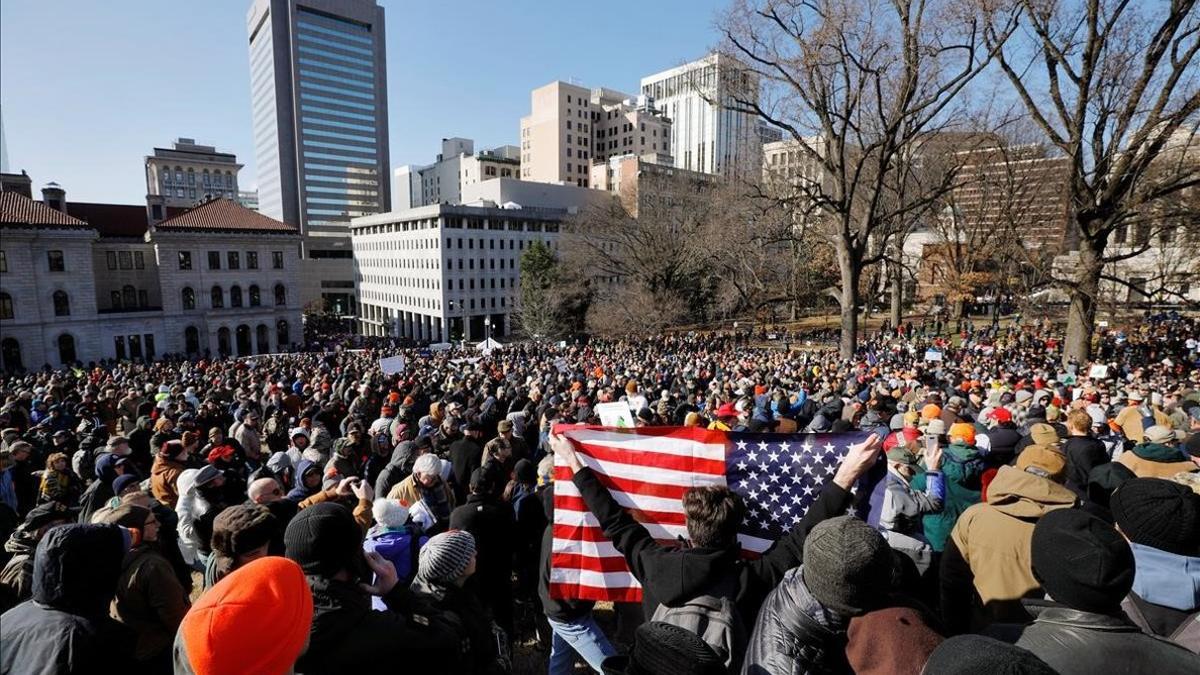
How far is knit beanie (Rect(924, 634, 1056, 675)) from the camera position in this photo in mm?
1351

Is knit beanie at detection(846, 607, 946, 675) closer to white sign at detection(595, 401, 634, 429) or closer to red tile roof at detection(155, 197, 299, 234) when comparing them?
white sign at detection(595, 401, 634, 429)

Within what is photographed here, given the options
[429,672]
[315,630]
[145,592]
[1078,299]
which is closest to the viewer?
[315,630]

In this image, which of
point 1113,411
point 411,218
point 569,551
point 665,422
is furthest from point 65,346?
point 1113,411

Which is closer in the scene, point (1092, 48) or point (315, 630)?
point (315, 630)

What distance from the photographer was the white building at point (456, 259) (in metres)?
69.8

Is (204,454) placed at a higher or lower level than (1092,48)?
lower

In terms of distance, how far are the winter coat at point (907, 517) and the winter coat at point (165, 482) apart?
22.3 ft

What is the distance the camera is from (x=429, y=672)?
8.13 ft

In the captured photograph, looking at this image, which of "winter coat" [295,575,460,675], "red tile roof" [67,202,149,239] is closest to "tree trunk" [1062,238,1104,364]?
"winter coat" [295,575,460,675]

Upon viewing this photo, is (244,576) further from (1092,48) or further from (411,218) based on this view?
(411,218)

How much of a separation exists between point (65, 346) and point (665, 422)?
5348cm

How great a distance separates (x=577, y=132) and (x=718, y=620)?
363 feet

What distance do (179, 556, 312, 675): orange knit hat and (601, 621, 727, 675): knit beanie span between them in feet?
3.62

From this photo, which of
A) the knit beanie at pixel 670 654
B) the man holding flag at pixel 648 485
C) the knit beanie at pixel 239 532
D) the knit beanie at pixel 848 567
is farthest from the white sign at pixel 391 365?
the knit beanie at pixel 848 567
